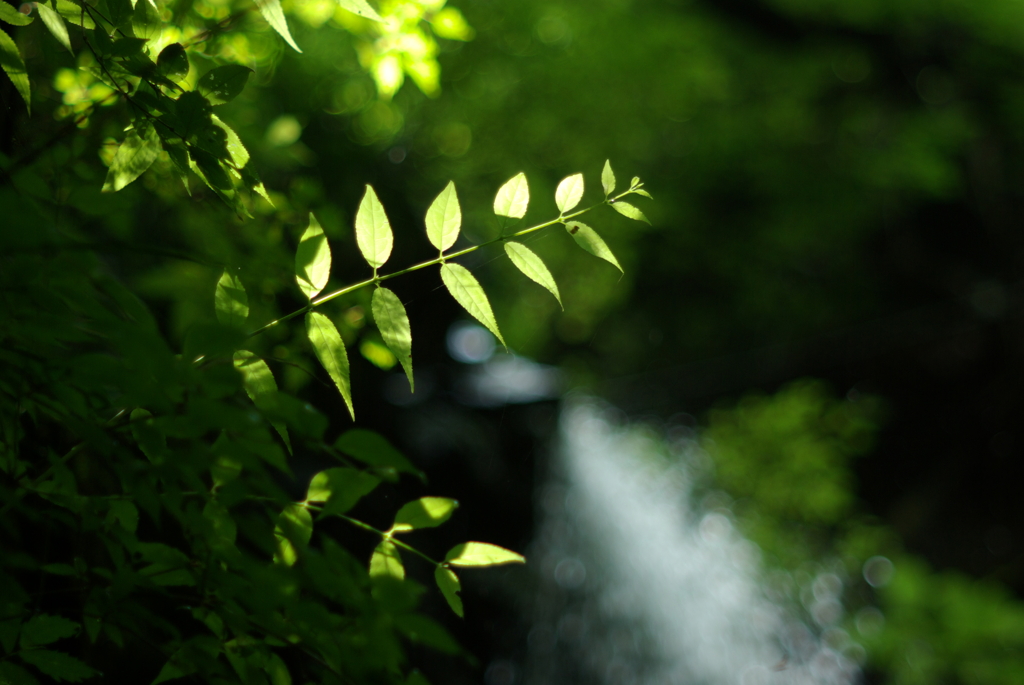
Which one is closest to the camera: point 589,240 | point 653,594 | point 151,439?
point 151,439

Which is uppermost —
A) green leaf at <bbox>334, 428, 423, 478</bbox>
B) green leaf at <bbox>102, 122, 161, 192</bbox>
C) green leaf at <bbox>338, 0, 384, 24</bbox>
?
green leaf at <bbox>338, 0, 384, 24</bbox>

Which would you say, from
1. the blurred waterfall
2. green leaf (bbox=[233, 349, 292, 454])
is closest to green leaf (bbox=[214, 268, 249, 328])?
green leaf (bbox=[233, 349, 292, 454])

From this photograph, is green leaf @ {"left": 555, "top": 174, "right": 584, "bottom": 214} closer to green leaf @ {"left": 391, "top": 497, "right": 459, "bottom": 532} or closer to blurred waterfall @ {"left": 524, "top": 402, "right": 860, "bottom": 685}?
green leaf @ {"left": 391, "top": 497, "right": 459, "bottom": 532}

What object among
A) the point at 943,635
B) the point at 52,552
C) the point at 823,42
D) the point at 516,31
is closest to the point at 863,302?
the point at 823,42

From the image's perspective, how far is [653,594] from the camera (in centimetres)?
197

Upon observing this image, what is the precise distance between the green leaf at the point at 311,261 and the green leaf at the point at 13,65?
136 millimetres

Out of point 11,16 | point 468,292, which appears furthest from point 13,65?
point 468,292

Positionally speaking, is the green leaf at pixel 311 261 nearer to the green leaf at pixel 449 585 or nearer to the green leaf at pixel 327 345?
the green leaf at pixel 327 345

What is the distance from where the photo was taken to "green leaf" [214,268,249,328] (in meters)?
0.30

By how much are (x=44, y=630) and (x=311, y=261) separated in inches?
7.7

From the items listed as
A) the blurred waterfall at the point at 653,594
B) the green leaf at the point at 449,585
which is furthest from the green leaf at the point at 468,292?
the blurred waterfall at the point at 653,594

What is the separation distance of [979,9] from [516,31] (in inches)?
88.3

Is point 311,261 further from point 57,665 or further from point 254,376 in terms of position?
point 57,665

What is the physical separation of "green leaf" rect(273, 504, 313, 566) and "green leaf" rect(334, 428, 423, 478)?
4 cm
